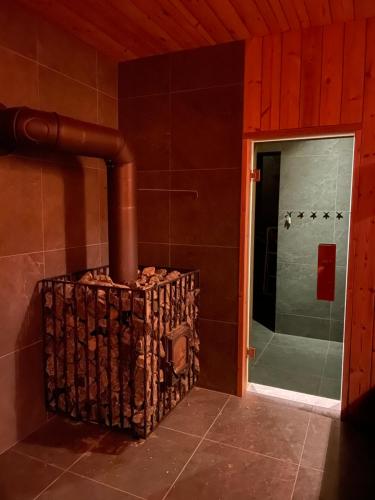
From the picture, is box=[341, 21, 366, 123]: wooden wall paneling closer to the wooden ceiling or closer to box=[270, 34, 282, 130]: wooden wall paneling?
the wooden ceiling

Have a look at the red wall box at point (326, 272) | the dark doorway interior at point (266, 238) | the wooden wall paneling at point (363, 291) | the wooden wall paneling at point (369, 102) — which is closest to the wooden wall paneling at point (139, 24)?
the wooden wall paneling at point (369, 102)

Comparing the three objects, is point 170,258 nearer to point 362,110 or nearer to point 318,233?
point 362,110

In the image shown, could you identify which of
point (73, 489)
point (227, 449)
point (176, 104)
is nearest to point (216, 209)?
point (176, 104)

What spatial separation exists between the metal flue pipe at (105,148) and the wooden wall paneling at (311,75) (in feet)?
3.77

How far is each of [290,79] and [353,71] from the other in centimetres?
37

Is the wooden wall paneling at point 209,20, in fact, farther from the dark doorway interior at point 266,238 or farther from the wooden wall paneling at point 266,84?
the dark doorway interior at point 266,238

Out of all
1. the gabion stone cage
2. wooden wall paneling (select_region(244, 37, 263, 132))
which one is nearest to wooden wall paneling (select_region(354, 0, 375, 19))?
wooden wall paneling (select_region(244, 37, 263, 132))

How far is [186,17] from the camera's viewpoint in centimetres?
217

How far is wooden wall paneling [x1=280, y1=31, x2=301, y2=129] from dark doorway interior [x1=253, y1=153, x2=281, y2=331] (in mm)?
1949

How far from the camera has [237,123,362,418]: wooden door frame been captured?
2.26 m

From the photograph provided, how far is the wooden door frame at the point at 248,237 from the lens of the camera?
7.41ft

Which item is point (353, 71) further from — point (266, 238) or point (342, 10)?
point (266, 238)

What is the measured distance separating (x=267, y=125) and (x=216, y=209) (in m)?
0.66

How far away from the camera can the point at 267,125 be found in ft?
8.00
